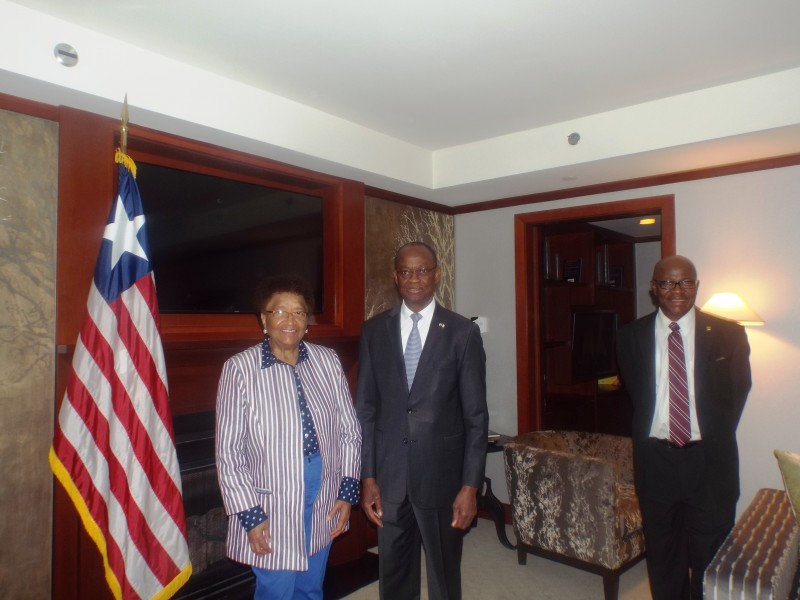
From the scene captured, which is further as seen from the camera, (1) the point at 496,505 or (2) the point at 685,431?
(1) the point at 496,505

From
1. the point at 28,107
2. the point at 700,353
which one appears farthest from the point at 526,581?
the point at 28,107

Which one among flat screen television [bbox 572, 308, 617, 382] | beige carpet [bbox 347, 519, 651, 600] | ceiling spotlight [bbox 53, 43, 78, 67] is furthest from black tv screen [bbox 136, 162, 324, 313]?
flat screen television [bbox 572, 308, 617, 382]

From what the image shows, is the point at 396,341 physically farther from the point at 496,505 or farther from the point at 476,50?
the point at 496,505

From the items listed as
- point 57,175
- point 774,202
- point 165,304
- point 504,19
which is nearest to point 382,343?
point 165,304

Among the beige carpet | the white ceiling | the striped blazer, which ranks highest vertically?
the white ceiling

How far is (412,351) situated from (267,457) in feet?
2.26

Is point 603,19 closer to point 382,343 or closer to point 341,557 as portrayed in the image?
point 382,343

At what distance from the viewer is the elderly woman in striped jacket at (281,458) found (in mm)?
1887

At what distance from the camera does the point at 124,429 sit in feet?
7.12

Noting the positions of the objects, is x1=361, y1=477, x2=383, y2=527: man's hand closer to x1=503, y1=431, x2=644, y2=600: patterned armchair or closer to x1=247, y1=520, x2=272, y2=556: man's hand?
x1=247, y1=520, x2=272, y2=556: man's hand

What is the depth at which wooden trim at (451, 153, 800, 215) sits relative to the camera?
3215 mm

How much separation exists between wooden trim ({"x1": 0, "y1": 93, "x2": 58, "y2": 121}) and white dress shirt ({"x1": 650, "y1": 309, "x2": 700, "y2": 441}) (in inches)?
111

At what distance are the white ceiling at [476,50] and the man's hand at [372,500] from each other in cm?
182

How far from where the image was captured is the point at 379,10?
2.12m
